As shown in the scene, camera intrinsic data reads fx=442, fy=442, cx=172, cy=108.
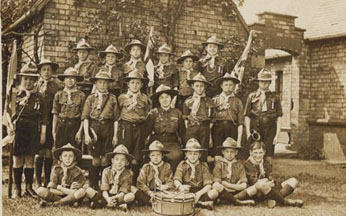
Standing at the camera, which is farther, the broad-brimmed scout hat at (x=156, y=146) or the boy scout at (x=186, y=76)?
the boy scout at (x=186, y=76)

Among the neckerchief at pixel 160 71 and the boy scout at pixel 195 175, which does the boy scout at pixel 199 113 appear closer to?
the boy scout at pixel 195 175

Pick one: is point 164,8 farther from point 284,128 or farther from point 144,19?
point 284,128

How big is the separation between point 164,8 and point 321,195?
521cm

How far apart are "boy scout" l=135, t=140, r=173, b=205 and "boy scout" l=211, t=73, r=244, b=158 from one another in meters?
1.21

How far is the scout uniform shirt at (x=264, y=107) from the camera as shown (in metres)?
7.18

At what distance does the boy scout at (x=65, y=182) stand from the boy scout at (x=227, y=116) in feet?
7.46

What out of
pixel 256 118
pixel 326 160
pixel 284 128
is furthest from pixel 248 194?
pixel 284 128

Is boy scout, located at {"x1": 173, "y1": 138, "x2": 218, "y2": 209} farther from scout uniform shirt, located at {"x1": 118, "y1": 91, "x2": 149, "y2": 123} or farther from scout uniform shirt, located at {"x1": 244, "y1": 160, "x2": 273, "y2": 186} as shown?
scout uniform shirt, located at {"x1": 118, "y1": 91, "x2": 149, "y2": 123}

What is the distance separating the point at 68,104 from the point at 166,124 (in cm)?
149

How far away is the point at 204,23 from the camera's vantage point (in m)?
10.4

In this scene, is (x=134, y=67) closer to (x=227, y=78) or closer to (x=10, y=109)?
(x=227, y=78)

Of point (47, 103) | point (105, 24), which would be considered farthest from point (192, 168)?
point (105, 24)

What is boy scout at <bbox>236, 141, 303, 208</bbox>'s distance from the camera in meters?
6.27

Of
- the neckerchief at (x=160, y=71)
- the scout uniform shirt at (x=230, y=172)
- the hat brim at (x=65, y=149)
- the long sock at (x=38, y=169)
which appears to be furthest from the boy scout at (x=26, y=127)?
the scout uniform shirt at (x=230, y=172)
